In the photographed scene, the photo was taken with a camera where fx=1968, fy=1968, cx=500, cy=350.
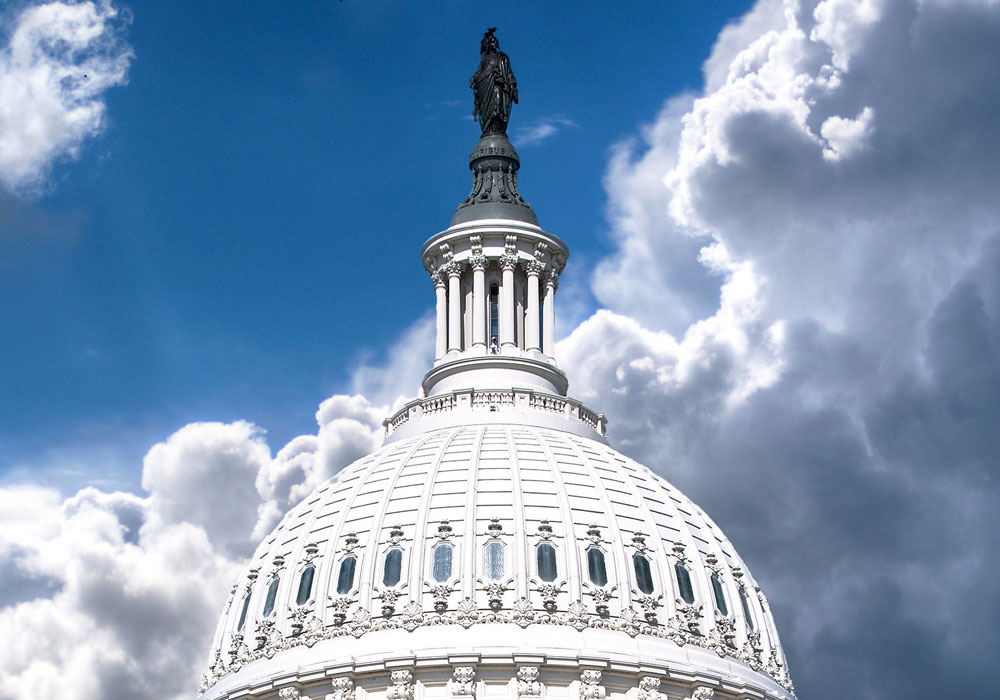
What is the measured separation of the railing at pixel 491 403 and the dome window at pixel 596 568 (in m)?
14.7

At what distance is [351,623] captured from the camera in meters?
78.2

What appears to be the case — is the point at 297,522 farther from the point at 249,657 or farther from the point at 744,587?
the point at 744,587

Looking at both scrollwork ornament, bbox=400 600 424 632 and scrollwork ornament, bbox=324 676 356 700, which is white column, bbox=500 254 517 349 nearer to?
scrollwork ornament, bbox=400 600 424 632

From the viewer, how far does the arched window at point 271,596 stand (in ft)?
273

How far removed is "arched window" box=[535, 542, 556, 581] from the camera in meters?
79.2

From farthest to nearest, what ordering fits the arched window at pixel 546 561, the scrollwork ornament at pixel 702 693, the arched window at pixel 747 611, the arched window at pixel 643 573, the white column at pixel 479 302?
the white column at pixel 479 302 → the arched window at pixel 747 611 → the arched window at pixel 643 573 → the arched window at pixel 546 561 → the scrollwork ornament at pixel 702 693

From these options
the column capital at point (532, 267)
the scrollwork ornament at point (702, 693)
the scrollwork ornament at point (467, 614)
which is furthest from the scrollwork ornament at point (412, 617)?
the column capital at point (532, 267)

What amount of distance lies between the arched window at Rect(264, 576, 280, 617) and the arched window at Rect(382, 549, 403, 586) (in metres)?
5.81

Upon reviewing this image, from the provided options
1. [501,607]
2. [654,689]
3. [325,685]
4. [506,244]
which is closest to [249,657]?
[325,685]

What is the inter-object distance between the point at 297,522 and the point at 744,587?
2008cm

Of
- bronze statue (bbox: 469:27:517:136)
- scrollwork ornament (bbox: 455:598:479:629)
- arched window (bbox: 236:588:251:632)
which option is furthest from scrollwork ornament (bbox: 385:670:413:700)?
bronze statue (bbox: 469:27:517:136)

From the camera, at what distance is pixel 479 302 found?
101000mm

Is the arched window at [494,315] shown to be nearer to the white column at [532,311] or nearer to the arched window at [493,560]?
the white column at [532,311]

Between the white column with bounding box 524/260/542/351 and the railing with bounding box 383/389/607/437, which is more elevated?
the white column with bounding box 524/260/542/351
